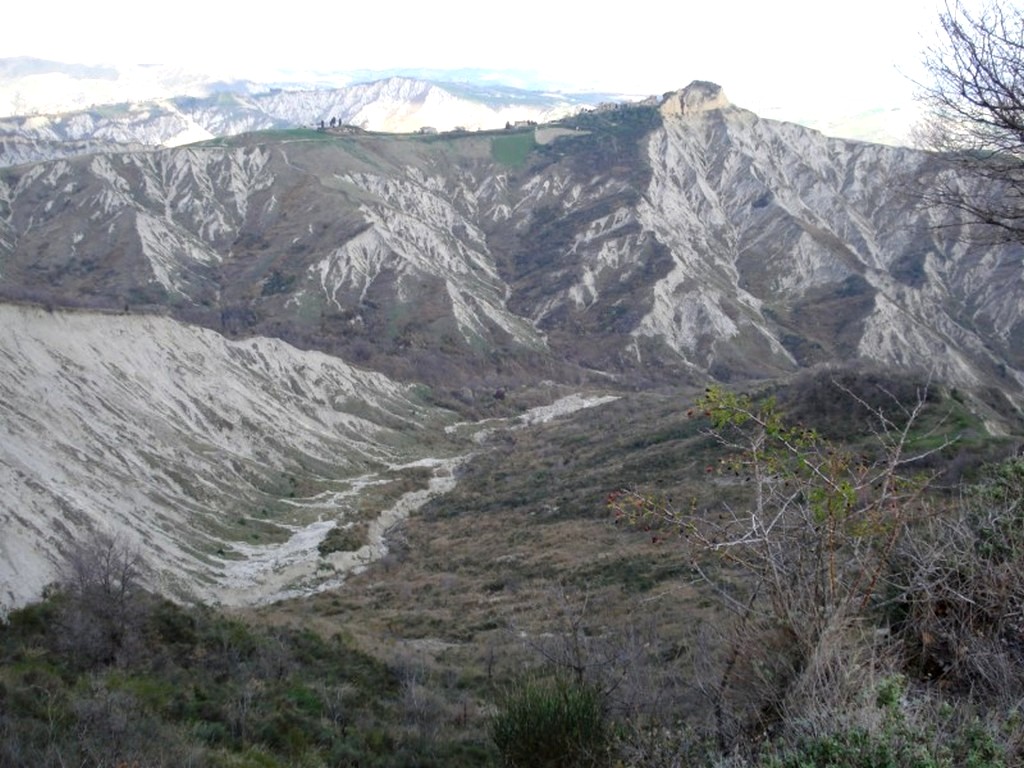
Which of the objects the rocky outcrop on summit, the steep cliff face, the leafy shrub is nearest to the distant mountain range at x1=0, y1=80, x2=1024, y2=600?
the steep cliff face

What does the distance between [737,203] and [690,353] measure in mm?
46523

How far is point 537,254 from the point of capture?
411ft

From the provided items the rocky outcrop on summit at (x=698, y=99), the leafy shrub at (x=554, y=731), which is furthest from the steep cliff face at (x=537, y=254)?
the leafy shrub at (x=554, y=731)

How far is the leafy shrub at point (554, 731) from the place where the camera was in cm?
708

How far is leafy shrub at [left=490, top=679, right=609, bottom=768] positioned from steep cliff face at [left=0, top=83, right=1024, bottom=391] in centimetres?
7965

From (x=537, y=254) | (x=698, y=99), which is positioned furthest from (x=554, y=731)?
(x=698, y=99)

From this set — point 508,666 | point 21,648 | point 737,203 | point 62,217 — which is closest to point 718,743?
point 508,666

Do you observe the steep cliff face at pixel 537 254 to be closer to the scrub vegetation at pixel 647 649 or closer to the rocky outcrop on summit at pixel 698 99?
the rocky outcrop on summit at pixel 698 99

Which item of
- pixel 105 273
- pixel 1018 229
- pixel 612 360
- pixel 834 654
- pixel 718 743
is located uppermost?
pixel 1018 229

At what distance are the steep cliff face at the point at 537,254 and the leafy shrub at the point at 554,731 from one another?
7965cm

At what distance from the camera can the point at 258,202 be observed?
123750 millimetres

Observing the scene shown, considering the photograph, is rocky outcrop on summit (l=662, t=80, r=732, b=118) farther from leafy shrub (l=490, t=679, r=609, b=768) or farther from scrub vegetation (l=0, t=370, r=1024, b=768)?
leafy shrub (l=490, t=679, r=609, b=768)

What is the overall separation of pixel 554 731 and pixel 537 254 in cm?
12018

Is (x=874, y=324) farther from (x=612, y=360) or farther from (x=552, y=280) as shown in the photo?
(x=552, y=280)
